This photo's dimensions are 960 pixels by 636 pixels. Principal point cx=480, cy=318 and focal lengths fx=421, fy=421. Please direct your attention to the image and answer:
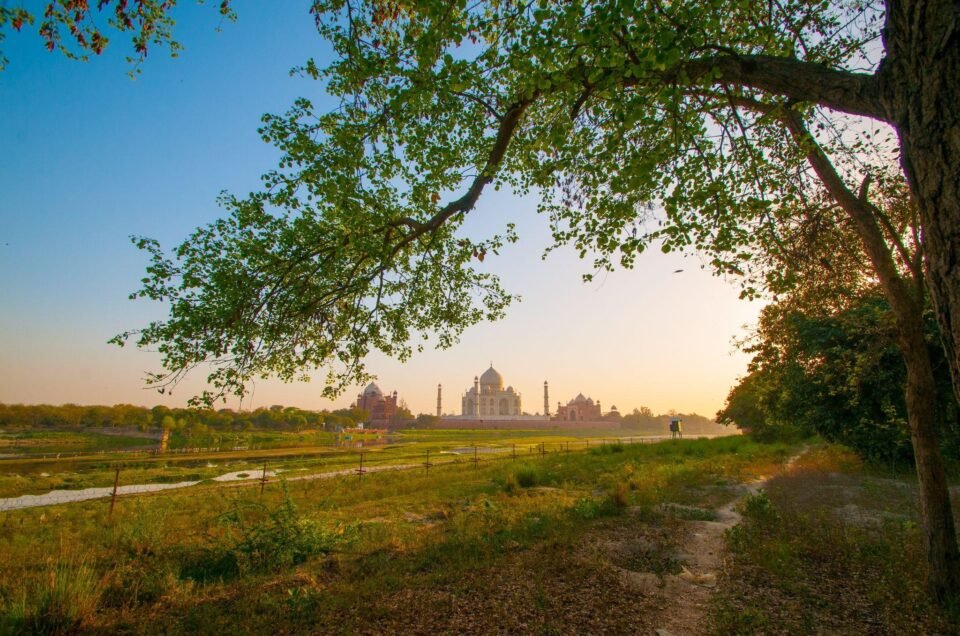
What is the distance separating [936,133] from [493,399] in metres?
134

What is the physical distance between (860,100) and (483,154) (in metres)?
5.44

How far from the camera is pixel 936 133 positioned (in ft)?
8.70

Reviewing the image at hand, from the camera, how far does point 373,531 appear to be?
9.04 m

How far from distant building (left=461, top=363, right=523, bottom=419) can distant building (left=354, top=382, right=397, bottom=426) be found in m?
26.8

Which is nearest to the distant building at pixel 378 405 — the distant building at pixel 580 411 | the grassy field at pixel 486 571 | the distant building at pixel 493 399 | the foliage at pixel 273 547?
the distant building at pixel 493 399

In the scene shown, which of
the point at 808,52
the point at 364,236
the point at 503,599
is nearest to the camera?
the point at 503,599

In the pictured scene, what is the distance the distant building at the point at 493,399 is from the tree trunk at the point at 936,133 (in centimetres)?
13174

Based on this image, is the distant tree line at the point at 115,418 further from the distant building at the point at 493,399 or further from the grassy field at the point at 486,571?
the grassy field at the point at 486,571

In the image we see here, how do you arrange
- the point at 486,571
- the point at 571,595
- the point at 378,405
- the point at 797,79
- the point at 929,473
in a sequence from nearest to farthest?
the point at 797,79 < the point at 571,595 < the point at 929,473 < the point at 486,571 < the point at 378,405

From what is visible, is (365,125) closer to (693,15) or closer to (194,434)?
(693,15)

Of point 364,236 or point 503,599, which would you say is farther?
point 364,236

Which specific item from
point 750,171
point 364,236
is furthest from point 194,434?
point 750,171

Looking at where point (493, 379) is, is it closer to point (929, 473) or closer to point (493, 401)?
point (493, 401)

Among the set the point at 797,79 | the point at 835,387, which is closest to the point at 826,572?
the point at 797,79
